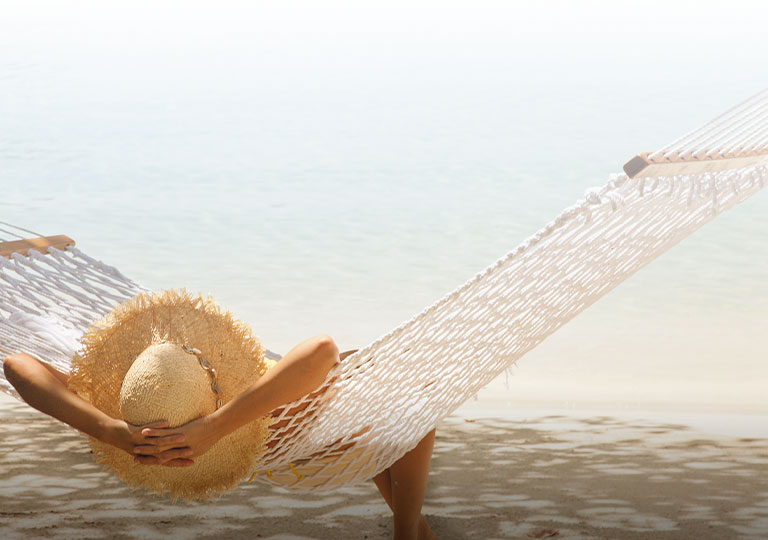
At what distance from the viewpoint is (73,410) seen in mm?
1447

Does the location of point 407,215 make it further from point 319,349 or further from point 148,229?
point 319,349

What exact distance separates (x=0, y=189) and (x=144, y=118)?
2.07 metres

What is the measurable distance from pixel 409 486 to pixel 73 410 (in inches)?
23.0

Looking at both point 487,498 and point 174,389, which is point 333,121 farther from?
point 174,389

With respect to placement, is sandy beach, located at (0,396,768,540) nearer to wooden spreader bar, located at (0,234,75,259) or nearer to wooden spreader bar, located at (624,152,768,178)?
wooden spreader bar, located at (0,234,75,259)

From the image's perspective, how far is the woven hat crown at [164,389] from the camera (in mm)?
1376

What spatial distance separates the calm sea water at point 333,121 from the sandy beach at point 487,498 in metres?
7.62

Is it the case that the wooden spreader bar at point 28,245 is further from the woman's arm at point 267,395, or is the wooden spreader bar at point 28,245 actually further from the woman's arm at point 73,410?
the woman's arm at point 267,395

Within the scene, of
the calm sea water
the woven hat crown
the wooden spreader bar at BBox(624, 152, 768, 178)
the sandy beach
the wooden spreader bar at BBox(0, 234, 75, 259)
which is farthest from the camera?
the calm sea water

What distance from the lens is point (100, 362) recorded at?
1.46m

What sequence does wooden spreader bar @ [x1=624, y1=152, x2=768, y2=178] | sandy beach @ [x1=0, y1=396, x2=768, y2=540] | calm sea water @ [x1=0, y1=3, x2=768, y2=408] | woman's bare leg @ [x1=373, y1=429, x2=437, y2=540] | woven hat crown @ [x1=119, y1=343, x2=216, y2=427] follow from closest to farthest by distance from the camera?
woven hat crown @ [x1=119, y1=343, x2=216, y2=427] < wooden spreader bar @ [x1=624, y1=152, x2=768, y2=178] < woman's bare leg @ [x1=373, y1=429, x2=437, y2=540] < sandy beach @ [x1=0, y1=396, x2=768, y2=540] < calm sea water @ [x1=0, y1=3, x2=768, y2=408]

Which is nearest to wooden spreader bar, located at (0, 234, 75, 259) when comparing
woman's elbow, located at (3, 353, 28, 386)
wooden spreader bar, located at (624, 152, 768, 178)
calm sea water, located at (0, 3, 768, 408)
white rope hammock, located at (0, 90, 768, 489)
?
white rope hammock, located at (0, 90, 768, 489)

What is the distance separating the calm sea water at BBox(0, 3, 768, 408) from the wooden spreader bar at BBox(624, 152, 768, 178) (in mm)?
8886

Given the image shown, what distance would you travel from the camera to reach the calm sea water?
11.7m
